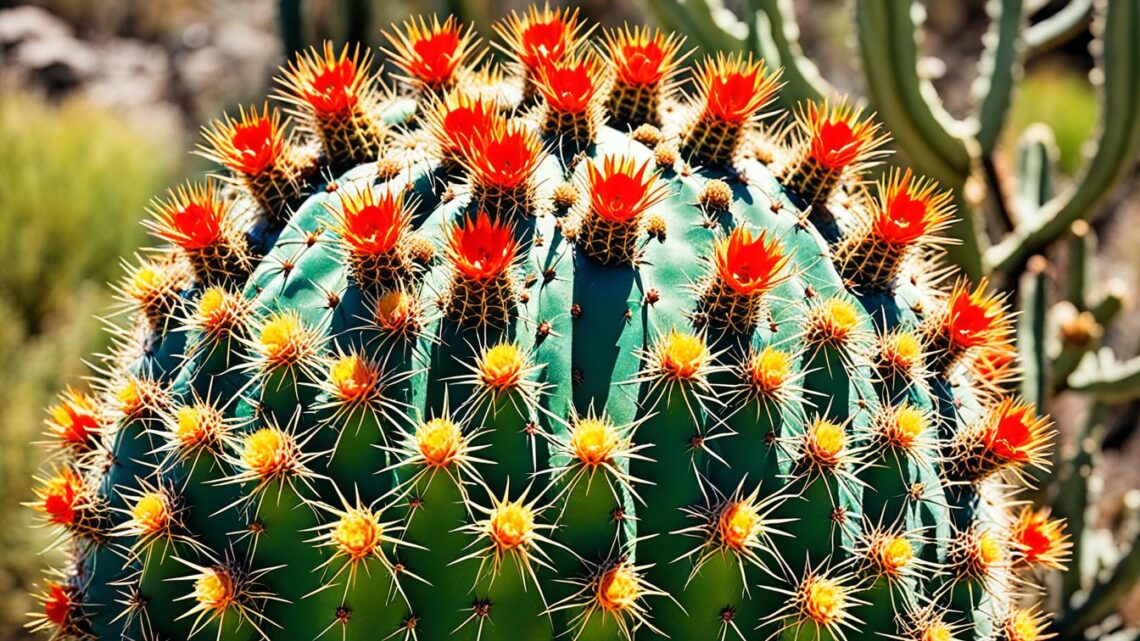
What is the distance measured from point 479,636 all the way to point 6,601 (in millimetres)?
4608

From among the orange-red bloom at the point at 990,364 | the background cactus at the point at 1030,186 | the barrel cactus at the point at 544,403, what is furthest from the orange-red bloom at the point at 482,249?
the background cactus at the point at 1030,186

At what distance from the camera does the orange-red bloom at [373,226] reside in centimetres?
140

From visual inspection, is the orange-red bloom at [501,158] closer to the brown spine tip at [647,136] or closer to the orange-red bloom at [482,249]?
the orange-red bloom at [482,249]

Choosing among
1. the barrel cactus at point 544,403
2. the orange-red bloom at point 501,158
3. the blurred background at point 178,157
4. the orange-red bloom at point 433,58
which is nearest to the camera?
the barrel cactus at point 544,403

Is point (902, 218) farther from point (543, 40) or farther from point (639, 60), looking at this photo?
point (543, 40)

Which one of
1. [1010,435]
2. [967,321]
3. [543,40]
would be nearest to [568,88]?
[543,40]

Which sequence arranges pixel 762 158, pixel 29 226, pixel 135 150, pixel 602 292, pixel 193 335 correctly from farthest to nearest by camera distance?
pixel 135 150, pixel 29 226, pixel 762 158, pixel 193 335, pixel 602 292

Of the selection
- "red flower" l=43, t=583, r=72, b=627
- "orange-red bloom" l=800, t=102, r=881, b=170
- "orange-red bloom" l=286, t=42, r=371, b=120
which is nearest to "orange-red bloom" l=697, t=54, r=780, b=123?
"orange-red bloom" l=800, t=102, r=881, b=170

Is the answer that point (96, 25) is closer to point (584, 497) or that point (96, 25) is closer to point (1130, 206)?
point (1130, 206)

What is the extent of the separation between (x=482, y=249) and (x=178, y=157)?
24.8 ft

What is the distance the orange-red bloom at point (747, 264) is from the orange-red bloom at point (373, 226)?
1.48ft

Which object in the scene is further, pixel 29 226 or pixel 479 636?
pixel 29 226

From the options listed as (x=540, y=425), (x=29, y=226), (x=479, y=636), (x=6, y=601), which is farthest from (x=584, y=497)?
(x=29, y=226)

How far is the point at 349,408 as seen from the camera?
1.35 metres
